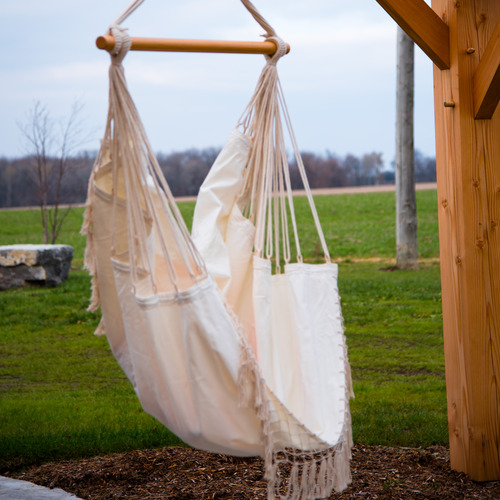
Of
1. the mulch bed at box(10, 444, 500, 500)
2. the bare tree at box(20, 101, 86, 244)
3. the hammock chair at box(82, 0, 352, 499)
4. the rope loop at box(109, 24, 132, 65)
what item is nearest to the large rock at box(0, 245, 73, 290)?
the bare tree at box(20, 101, 86, 244)

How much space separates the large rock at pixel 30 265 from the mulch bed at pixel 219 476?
4411mm

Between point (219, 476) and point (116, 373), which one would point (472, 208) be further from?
point (116, 373)

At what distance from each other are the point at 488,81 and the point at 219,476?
1.54m

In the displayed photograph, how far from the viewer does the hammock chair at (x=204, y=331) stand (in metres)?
1.50

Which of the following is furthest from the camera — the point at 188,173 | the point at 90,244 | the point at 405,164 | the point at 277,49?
the point at 188,173

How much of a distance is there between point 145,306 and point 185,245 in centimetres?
18

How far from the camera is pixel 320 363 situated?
1854 millimetres

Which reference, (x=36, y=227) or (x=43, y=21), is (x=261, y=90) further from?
(x=36, y=227)

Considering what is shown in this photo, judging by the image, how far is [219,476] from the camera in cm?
224

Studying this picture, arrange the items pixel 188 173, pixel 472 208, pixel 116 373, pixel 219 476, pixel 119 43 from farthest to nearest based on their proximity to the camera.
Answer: pixel 188 173 → pixel 116 373 → pixel 219 476 → pixel 472 208 → pixel 119 43

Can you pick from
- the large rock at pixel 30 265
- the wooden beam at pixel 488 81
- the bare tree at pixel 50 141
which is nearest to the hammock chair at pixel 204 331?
the wooden beam at pixel 488 81

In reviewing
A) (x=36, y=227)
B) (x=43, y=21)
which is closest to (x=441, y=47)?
(x=43, y=21)

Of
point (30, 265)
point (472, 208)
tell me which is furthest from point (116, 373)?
point (30, 265)

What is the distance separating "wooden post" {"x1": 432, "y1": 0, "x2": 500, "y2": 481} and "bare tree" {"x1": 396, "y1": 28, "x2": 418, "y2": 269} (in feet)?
19.6
